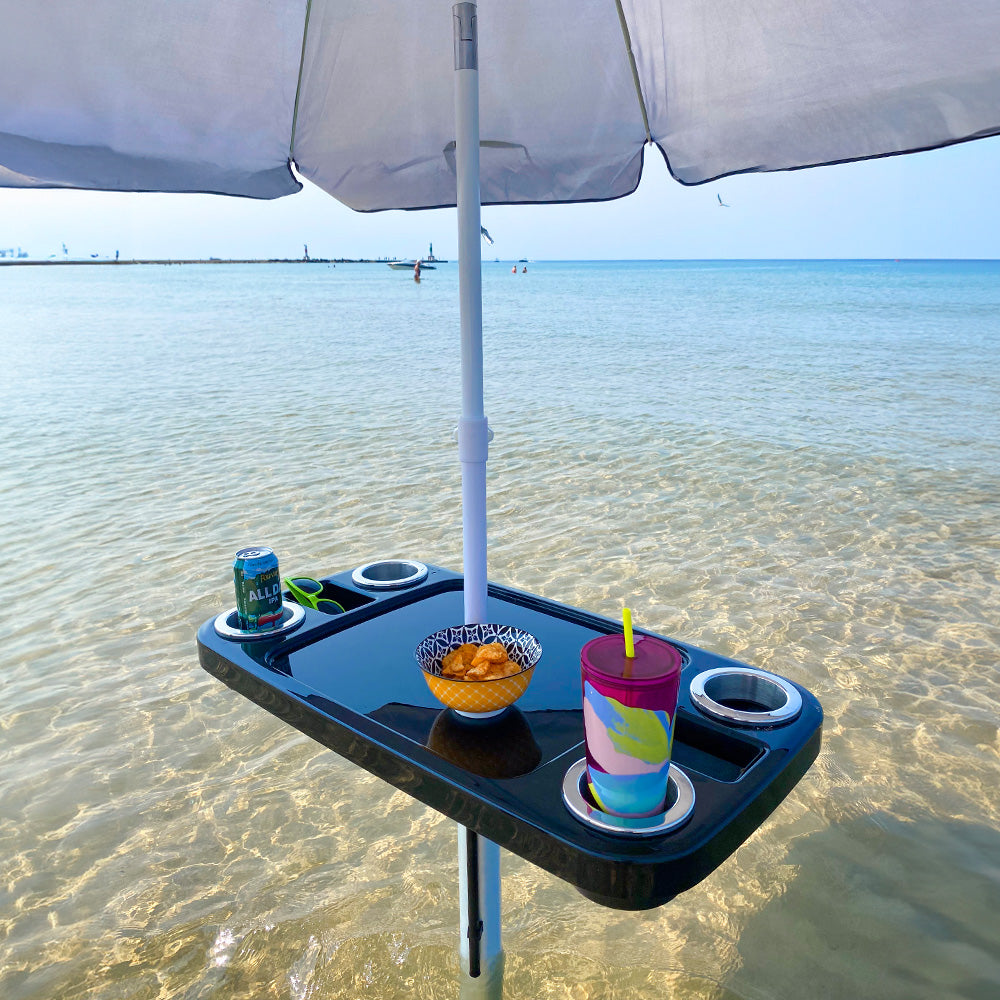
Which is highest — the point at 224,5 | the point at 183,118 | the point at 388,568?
the point at 224,5

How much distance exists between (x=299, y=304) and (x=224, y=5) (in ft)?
101

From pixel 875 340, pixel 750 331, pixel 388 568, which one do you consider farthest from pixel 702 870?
pixel 750 331

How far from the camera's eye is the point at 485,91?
1817mm

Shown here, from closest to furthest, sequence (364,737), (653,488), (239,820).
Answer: (364,737) → (239,820) → (653,488)

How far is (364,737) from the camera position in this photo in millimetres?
1159

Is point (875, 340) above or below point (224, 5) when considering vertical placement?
below

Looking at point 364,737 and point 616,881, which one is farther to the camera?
point 364,737

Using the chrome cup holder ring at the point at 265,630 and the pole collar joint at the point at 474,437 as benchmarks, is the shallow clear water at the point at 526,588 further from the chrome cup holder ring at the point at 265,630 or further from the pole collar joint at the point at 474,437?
the pole collar joint at the point at 474,437

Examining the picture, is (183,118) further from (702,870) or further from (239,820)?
(239,820)

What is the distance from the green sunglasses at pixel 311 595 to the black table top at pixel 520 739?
3.0 inches

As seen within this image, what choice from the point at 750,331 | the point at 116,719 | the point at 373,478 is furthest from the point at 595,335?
the point at 116,719

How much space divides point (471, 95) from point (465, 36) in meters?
0.09

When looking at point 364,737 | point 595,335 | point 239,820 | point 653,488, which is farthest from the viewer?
point 595,335

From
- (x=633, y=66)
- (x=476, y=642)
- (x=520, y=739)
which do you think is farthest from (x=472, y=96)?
(x=520, y=739)
